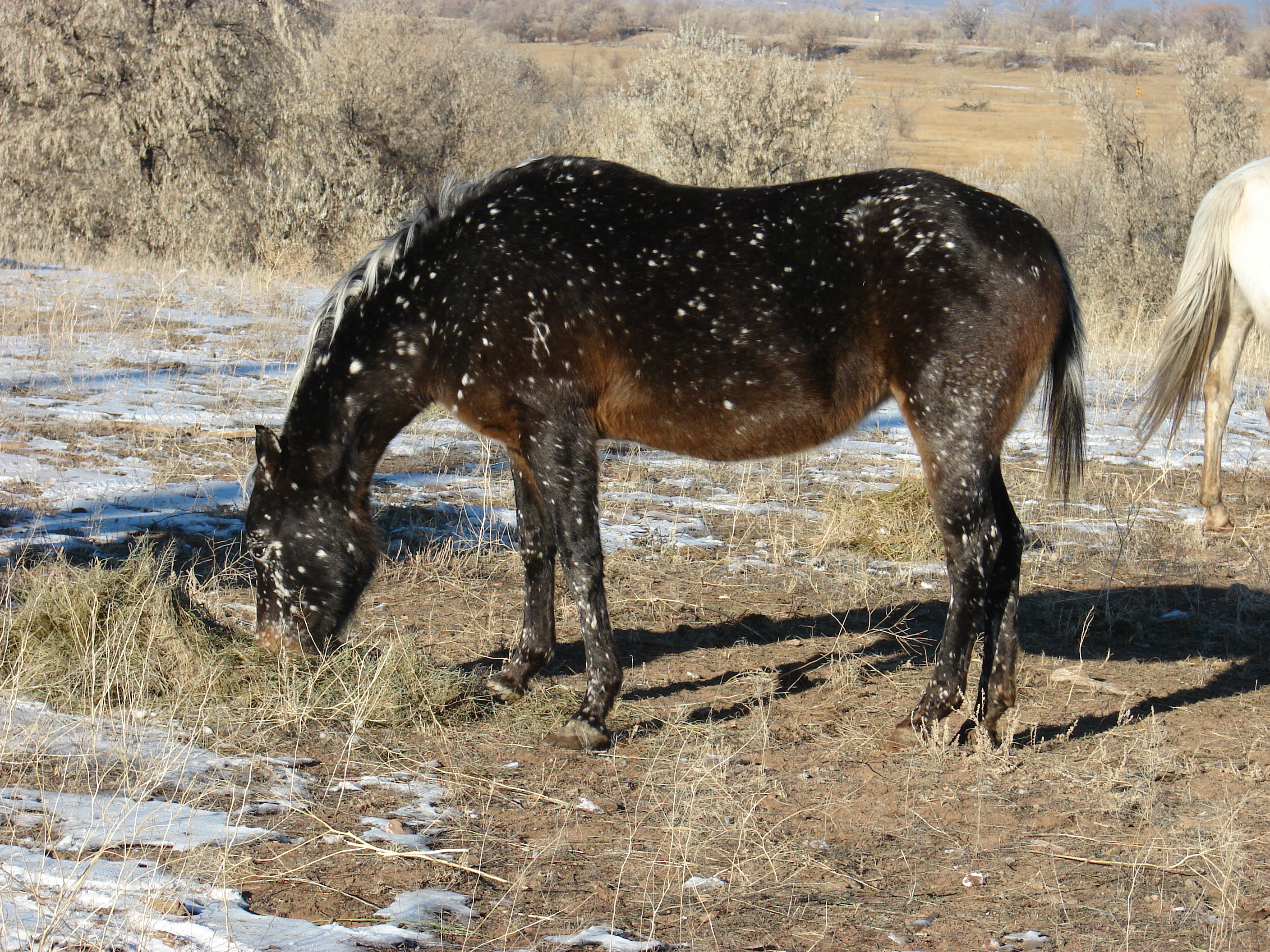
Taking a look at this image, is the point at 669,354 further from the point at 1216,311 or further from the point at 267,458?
the point at 1216,311

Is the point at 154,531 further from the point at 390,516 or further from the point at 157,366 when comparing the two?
the point at 157,366

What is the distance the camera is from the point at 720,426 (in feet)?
15.0

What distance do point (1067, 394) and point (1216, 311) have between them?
412 cm

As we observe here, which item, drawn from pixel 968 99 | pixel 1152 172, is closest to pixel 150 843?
pixel 1152 172

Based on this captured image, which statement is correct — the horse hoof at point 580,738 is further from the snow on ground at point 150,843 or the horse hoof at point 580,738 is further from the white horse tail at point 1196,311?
the white horse tail at point 1196,311

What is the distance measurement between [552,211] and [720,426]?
3.86 ft

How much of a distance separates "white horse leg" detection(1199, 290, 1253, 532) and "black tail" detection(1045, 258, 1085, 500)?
3425 mm

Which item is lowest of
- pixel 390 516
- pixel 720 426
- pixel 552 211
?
pixel 390 516

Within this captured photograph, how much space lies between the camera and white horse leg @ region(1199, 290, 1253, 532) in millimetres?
7699

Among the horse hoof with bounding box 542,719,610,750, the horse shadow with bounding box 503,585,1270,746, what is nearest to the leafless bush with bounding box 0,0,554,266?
the horse shadow with bounding box 503,585,1270,746

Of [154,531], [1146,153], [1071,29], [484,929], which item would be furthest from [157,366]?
[1071,29]

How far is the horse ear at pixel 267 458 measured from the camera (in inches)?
182

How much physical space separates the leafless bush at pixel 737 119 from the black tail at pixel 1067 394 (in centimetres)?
1258

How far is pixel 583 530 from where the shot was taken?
176 inches
